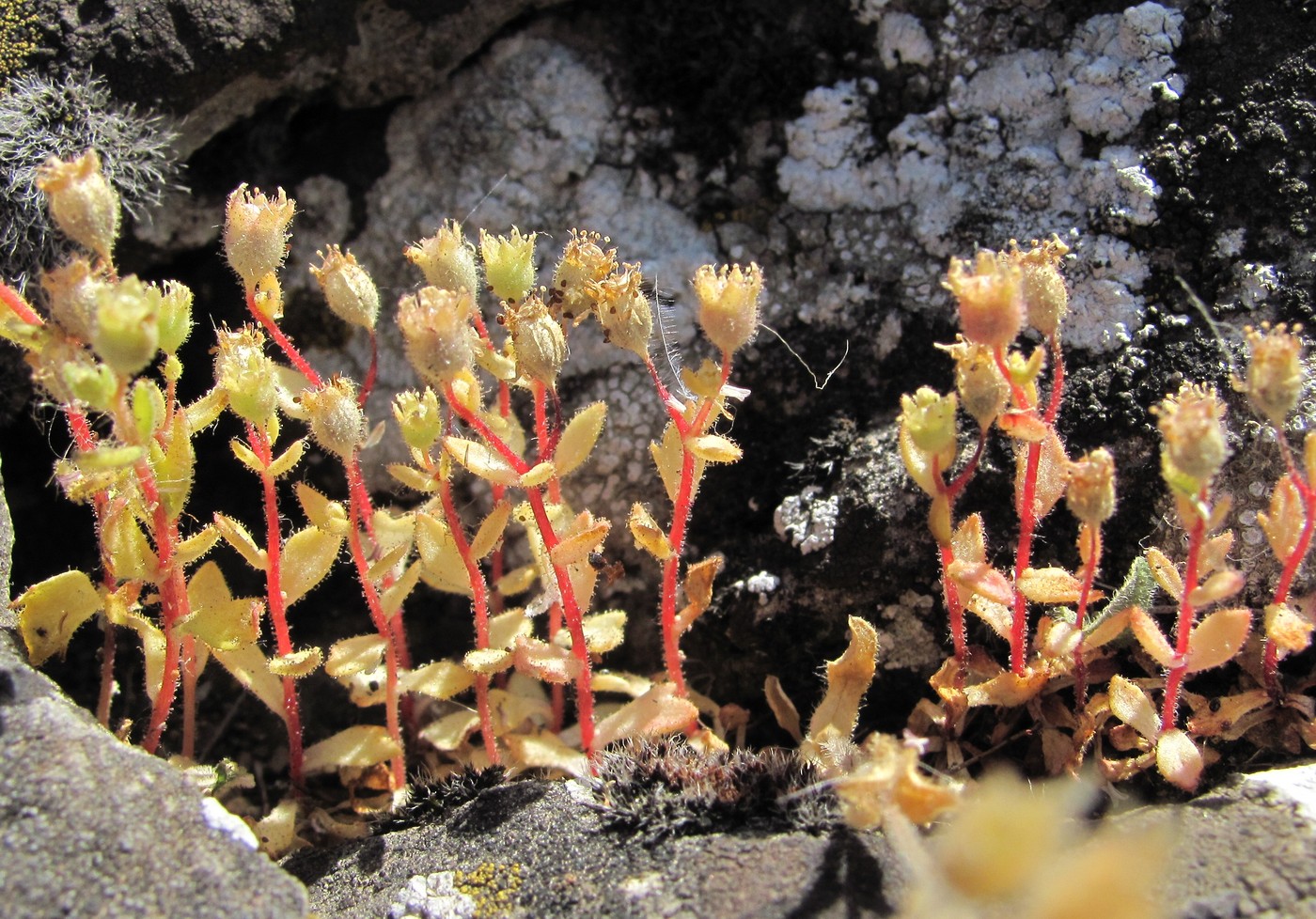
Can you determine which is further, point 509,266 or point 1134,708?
point 509,266

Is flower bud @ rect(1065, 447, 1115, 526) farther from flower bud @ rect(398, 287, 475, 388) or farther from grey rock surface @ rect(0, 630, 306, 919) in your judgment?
grey rock surface @ rect(0, 630, 306, 919)

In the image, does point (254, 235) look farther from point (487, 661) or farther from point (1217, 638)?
point (1217, 638)

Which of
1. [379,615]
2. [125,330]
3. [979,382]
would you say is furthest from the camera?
[379,615]

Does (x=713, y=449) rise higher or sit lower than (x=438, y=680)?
higher

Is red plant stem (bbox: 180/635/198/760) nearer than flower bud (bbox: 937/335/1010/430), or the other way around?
flower bud (bbox: 937/335/1010/430)

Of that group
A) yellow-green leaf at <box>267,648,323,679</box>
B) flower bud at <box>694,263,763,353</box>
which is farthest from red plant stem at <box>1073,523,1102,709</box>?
yellow-green leaf at <box>267,648,323,679</box>

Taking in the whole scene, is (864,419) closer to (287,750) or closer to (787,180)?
(787,180)

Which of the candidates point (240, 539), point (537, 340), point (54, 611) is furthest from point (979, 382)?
point (54, 611)
